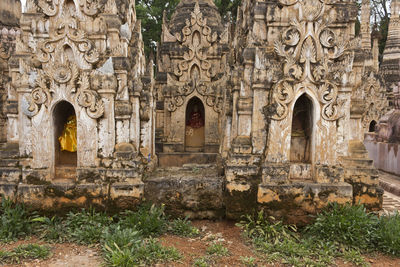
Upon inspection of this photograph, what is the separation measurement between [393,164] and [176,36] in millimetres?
8747

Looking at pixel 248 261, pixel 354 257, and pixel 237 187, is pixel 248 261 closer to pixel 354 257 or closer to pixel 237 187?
pixel 237 187

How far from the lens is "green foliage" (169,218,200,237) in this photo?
5358mm

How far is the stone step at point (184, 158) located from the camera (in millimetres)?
11000

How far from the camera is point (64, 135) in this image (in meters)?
6.28

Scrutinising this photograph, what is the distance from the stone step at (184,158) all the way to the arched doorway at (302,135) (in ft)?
16.2

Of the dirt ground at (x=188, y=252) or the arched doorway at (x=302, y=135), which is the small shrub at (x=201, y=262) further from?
the arched doorway at (x=302, y=135)

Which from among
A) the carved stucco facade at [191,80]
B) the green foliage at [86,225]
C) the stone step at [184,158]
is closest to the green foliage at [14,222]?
the green foliage at [86,225]

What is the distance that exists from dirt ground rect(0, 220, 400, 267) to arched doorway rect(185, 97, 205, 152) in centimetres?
678

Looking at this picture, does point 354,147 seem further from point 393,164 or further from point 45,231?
point 45,231

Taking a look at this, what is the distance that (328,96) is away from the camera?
561 cm

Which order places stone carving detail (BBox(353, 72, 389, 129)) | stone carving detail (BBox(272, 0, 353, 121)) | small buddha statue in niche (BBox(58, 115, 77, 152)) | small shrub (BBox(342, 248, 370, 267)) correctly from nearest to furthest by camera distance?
small shrub (BBox(342, 248, 370, 267)) → stone carving detail (BBox(272, 0, 353, 121)) → small buddha statue in niche (BBox(58, 115, 77, 152)) → stone carving detail (BBox(353, 72, 389, 129))

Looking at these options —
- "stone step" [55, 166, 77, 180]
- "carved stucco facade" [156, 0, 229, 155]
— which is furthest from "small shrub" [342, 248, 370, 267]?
"carved stucco facade" [156, 0, 229, 155]

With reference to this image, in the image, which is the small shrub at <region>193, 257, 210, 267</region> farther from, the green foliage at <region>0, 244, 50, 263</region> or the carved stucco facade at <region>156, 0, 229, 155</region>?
the carved stucco facade at <region>156, 0, 229, 155</region>

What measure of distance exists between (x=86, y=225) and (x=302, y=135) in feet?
14.5
